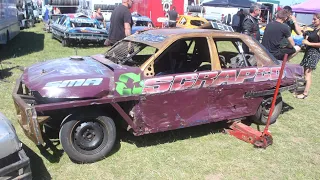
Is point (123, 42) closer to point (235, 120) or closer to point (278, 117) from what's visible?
point (235, 120)

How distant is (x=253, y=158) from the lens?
13.8 ft

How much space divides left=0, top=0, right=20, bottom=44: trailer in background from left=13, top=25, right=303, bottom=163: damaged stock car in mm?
7459

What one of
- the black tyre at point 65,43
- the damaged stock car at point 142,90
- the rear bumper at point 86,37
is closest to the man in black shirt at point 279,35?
the damaged stock car at point 142,90

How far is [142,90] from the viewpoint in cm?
386

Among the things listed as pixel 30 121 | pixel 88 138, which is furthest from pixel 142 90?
pixel 30 121

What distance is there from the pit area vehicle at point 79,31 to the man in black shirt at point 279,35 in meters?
8.21

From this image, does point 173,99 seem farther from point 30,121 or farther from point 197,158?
point 30,121

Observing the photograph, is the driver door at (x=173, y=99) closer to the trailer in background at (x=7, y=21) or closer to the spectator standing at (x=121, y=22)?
the spectator standing at (x=121, y=22)

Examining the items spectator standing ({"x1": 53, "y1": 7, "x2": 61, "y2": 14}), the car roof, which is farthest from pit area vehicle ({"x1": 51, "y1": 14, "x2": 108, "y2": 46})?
spectator standing ({"x1": 53, "y1": 7, "x2": 61, "y2": 14})

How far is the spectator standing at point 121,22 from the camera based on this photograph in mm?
6355

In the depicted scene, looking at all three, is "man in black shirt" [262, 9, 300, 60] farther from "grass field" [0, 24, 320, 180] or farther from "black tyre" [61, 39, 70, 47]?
"black tyre" [61, 39, 70, 47]

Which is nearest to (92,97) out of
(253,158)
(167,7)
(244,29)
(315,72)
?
(253,158)

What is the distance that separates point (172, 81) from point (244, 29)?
4303mm

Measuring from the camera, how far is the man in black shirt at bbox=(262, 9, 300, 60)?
6.18 metres
